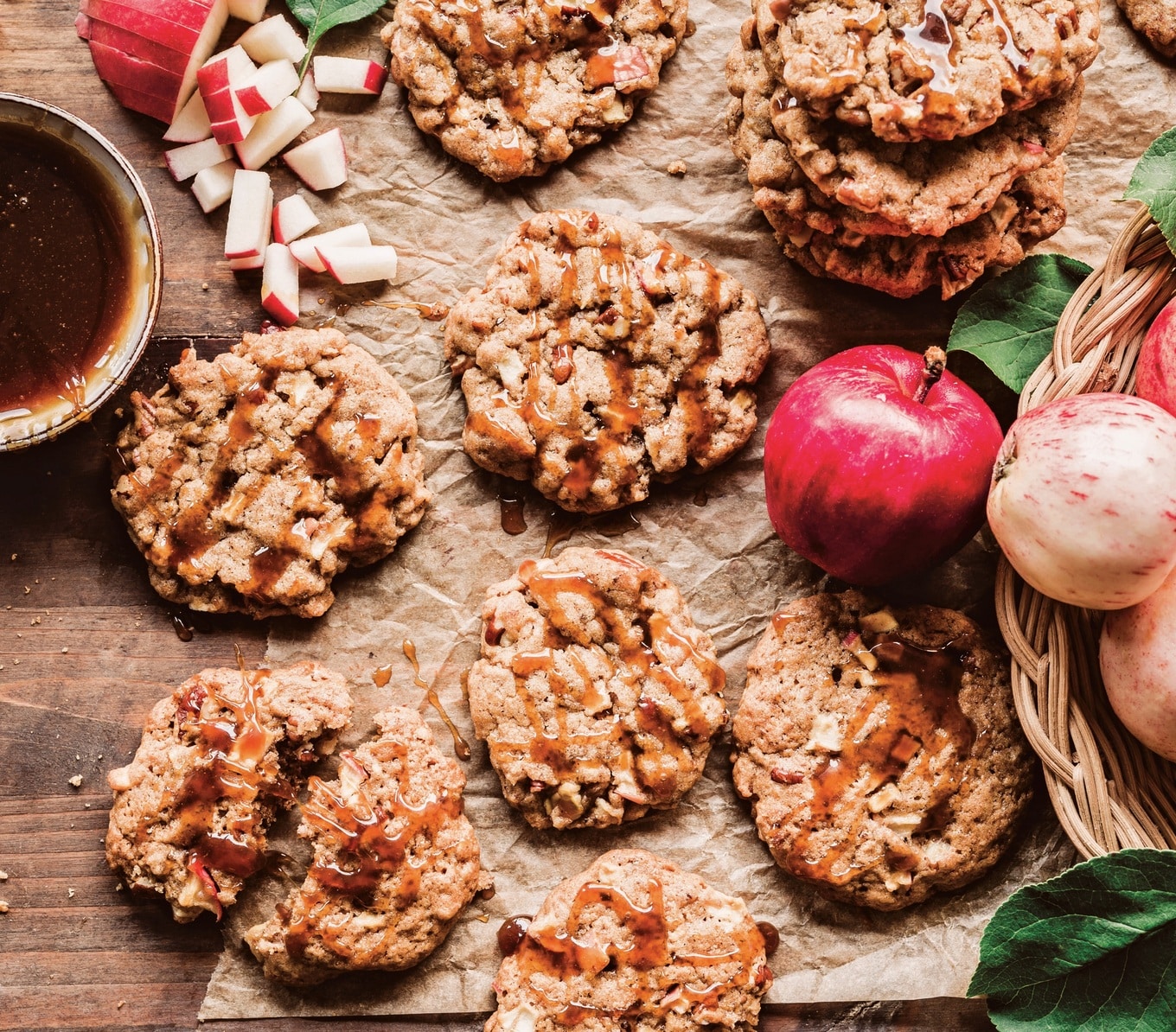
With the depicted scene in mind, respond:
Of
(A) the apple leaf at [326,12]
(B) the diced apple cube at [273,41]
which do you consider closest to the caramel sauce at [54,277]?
(B) the diced apple cube at [273,41]

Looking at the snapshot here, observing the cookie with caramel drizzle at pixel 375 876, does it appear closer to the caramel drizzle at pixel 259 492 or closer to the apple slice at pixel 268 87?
the caramel drizzle at pixel 259 492

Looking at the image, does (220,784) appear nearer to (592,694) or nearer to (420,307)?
(592,694)

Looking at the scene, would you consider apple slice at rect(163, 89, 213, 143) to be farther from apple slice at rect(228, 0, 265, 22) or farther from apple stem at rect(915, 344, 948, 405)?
apple stem at rect(915, 344, 948, 405)

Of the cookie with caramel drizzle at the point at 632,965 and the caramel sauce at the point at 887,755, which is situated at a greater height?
the caramel sauce at the point at 887,755

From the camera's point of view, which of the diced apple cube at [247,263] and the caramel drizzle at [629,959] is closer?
the caramel drizzle at [629,959]

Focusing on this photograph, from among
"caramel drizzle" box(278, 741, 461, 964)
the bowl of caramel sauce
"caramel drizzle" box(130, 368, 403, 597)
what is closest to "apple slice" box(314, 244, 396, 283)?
"caramel drizzle" box(130, 368, 403, 597)
